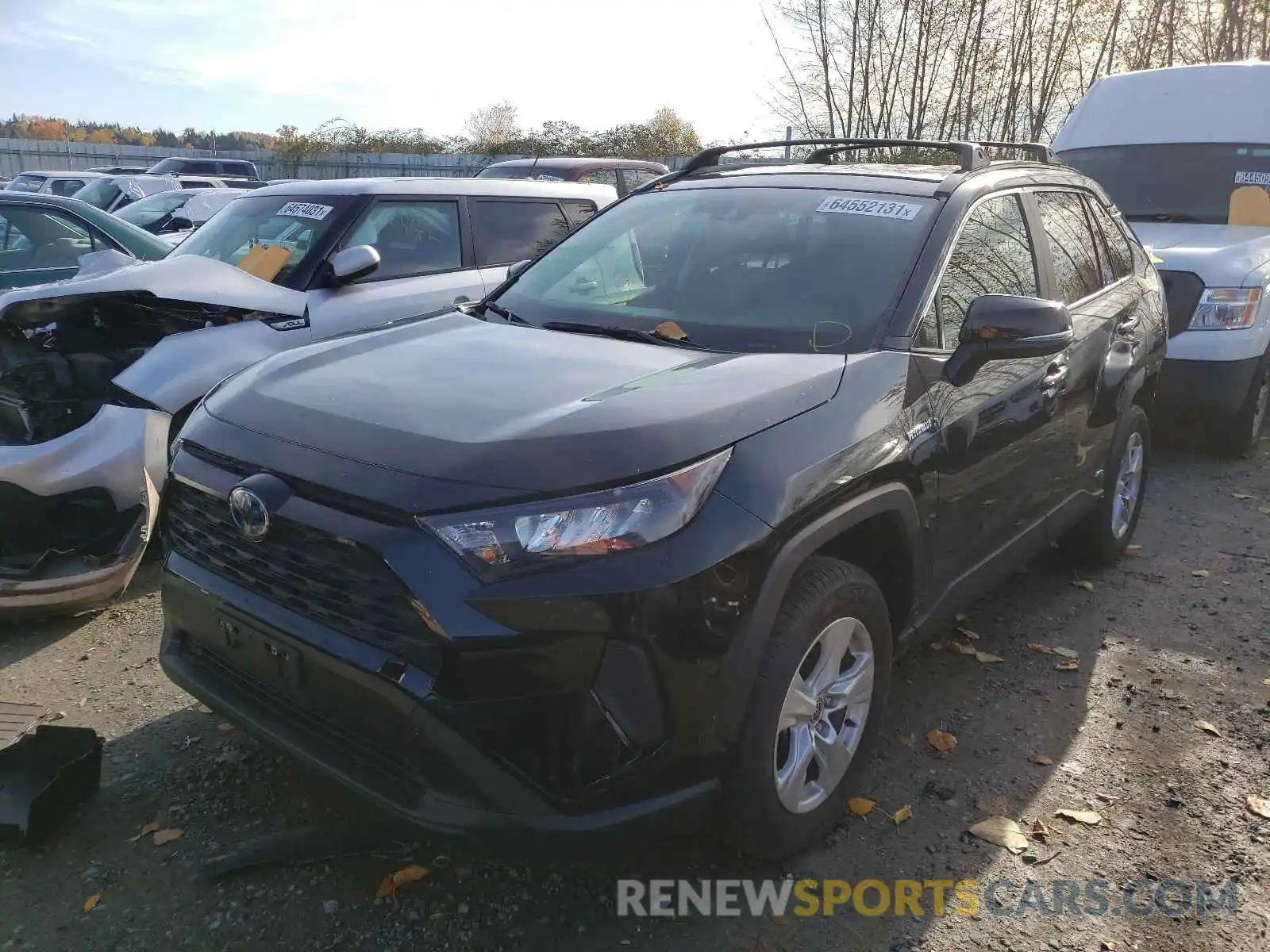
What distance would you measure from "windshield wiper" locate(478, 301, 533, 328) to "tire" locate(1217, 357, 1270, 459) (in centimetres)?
536

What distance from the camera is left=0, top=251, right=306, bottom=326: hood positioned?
462cm

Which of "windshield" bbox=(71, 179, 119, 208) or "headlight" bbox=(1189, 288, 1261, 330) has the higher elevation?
"windshield" bbox=(71, 179, 119, 208)

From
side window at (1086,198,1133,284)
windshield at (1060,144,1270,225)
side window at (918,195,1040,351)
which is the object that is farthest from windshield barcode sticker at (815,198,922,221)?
windshield at (1060,144,1270,225)

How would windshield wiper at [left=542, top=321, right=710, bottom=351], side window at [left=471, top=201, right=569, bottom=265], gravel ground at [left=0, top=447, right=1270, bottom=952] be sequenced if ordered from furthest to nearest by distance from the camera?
side window at [left=471, top=201, right=569, bottom=265]
windshield wiper at [left=542, top=321, right=710, bottom=351]
gravel ground at [left=0, top=447, right=1270, bottom=952]

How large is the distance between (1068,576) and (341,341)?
3.64 metres

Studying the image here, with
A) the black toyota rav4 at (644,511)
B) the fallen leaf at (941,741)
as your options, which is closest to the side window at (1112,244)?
the black toyota rav4 at (644,511)

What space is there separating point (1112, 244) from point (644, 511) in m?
3.54

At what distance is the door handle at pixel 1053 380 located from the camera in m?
3.52

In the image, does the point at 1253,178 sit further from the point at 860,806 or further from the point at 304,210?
the point at 304,210

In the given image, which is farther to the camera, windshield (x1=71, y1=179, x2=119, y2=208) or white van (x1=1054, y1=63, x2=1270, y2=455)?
windshield (x1=71, y1=179, x2=119, y2=208)

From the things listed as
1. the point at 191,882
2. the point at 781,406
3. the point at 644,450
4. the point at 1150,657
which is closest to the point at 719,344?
the point at 781,406

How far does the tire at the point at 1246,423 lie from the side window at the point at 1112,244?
2432 mm

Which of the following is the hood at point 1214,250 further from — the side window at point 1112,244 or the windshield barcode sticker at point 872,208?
the windshield barcode sticker at point 872,208

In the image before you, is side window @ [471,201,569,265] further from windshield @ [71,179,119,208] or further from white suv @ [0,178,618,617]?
windshield @ [71,179,119,208]
